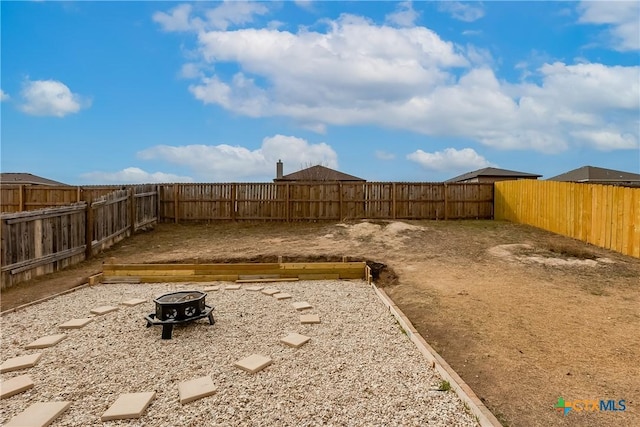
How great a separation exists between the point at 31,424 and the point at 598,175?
30.0 m

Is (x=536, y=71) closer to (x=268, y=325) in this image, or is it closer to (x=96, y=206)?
(x=268, y=325)

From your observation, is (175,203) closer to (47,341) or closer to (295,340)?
(47,341)

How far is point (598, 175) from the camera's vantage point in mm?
23125

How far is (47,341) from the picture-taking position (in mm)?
3623

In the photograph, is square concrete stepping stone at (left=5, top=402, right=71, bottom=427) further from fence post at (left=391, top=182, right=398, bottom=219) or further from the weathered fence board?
fence post at (left=391, top=182, right=398, bottom=219)

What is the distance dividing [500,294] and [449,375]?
304 cm

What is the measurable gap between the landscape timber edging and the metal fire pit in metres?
2.36

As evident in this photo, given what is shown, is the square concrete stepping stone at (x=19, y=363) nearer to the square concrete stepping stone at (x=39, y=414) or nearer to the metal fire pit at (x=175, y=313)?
the square concrete stepping stone at (x=39, y=414)

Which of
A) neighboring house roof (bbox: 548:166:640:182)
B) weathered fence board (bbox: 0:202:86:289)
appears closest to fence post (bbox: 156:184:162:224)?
weathered fence board (bbox: 0:202:86:289)

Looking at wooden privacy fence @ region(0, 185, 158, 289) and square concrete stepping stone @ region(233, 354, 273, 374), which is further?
wooden privacy fence @ region(0, 185, 158, 289)

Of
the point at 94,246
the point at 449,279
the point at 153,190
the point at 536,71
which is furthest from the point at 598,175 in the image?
the point at 94,246

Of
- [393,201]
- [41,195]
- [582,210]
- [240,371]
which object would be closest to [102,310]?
[240,371]

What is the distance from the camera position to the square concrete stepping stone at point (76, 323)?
13.2 ft

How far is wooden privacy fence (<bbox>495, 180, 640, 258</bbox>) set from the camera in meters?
7.78
